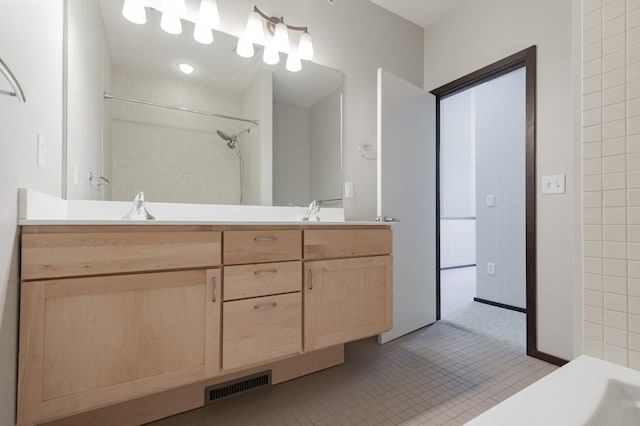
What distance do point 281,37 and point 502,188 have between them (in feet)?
8.14

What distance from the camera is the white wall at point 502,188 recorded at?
2848 millimetres

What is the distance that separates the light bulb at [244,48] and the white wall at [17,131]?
846 millimetres

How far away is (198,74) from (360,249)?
51.7 inches

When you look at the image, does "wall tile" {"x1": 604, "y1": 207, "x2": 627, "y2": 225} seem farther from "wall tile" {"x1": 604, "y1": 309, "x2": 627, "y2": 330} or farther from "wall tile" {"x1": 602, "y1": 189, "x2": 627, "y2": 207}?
"wall tile" {"x1": 604, "y1": 309, "x2": 627, "y2": 330}

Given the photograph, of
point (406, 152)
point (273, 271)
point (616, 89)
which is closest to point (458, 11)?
point (406, 152)

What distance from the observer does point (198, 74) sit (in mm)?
1671

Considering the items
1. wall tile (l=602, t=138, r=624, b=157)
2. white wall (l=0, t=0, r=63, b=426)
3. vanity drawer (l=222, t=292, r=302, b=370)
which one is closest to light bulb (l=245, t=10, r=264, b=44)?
white wall (l=0, t=0, r=63, b=426)

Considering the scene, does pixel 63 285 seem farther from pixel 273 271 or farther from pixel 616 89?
pixel 616 89

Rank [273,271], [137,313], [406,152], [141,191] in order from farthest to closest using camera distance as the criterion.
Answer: [406,152] < [141,191] < [273,271] < [137,313]

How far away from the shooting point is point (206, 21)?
1619 mm

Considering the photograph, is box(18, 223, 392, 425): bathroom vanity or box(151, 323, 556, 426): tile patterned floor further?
box(151, 323, 556, 426): tile patterned floor

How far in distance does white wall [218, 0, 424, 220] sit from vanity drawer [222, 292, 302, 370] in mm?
1000

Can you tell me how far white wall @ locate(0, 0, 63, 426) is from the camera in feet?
2.43

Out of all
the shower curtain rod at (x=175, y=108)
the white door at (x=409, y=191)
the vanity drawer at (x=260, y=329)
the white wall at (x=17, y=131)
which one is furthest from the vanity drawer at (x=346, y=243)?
the white wall at (x=17, y=131)
